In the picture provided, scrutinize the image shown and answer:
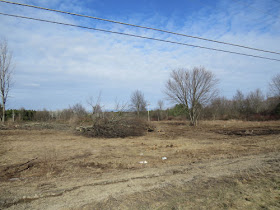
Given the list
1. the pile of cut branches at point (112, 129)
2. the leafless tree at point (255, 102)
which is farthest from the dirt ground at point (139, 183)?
the leafless tree at point (255, 102)

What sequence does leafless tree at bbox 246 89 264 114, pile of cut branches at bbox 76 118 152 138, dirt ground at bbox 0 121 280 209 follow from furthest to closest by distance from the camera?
leafless tree at bbox 246 89 264 114
pile of cut branches at bbox 76 118 152 138
dirt ground at bbox 0 121 280 209

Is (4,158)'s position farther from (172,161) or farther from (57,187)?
(172,161)

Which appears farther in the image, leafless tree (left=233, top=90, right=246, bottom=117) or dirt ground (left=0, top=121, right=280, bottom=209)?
leafless tree (left=233, top=90, right=246, bottom=117)

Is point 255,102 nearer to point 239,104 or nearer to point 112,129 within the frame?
point 239,104

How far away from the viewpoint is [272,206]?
2.96 metres

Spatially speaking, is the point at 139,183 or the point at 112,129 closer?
the point at 139,183

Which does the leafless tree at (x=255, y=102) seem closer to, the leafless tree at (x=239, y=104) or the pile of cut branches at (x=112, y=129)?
the leafless tree at (x=239, y=104)

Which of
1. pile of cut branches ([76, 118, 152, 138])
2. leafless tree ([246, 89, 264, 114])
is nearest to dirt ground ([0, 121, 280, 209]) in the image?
pile of cut branches ([76, 118, 152, 138])

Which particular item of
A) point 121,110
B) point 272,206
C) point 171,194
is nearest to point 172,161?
point 171,194

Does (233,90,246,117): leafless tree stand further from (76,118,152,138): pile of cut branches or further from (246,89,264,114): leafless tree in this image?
(76,118,152,138): pile of cut branches

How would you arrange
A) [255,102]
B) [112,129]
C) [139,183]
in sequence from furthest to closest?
[255,102]
[112,129]
[139,183]

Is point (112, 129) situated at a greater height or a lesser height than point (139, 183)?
greater

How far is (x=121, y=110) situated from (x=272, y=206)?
43.2 feet

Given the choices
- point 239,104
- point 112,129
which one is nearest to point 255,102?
point 239,104
